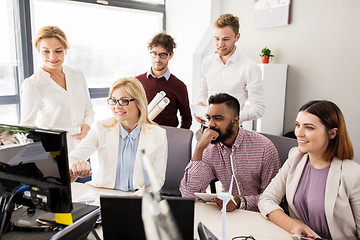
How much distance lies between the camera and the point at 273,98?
3617 mm

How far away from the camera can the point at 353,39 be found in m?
3.10

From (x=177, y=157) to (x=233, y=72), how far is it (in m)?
0.93

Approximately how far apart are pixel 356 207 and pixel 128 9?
155 inches

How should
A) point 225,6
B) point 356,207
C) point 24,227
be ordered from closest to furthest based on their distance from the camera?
1. point 24,227
2. point 356,207
3. point 225,6

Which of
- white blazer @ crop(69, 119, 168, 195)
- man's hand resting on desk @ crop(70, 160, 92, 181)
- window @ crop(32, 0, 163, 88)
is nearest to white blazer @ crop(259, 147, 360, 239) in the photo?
white blazer @ crop(69, 119, 168, 195)

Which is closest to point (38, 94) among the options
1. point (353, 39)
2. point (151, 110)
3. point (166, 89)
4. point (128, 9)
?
point (151, 110)

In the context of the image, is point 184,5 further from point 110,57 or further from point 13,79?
point 13,79

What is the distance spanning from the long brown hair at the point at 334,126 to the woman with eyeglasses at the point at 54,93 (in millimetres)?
1571

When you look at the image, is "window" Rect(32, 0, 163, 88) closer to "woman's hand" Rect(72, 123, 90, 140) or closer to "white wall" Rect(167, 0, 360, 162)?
"white wall" Rect(167, 0, 360, 162)

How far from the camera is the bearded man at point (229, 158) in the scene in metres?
1.84

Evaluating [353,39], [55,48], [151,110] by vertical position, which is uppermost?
[353,39]

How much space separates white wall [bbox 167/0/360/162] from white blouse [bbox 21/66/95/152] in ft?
7.73

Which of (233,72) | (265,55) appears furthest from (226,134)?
(265,55)

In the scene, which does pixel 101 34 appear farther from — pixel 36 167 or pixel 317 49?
pixel 36 167
